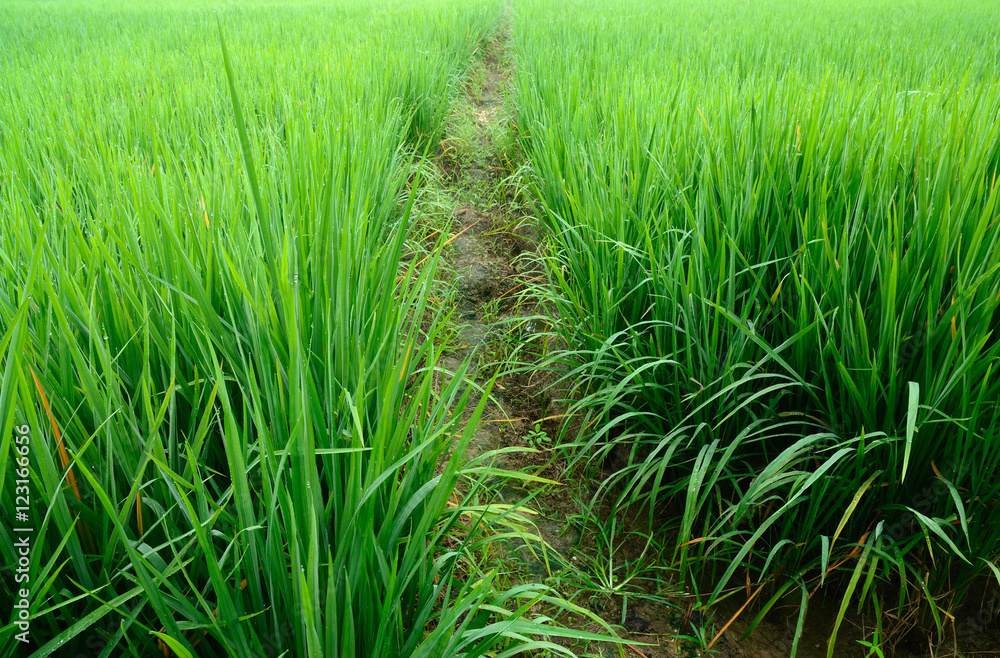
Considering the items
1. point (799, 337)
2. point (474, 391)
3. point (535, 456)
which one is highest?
point (799, 337)

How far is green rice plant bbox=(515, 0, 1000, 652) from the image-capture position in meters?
0.93

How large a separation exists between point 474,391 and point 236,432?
3.51 feet

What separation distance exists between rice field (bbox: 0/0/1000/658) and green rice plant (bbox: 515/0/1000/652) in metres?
0.01

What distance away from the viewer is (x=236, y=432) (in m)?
0.56

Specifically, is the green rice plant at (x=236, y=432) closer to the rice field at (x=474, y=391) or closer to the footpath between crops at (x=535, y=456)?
the rice field at (x=474, y=391)

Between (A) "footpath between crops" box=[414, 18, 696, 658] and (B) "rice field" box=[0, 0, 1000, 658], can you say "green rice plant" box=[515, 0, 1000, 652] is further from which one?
(A) "footpath between crops" box=[414, 18, 696, 658]

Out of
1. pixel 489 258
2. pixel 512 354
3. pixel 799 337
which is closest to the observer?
pixel 799 337

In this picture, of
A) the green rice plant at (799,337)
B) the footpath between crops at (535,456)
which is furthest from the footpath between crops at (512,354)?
the green rice plant at (799,337)

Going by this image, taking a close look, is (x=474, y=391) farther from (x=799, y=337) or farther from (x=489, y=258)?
(x=489, y=258)

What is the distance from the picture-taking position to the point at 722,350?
1.22 metres

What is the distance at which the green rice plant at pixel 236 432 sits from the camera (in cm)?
58

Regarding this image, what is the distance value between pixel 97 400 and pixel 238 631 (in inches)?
12.2

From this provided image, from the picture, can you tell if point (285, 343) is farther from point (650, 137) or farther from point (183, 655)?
point (650, 137)

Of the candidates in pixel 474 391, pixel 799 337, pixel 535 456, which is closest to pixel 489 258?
pixel 474 391
